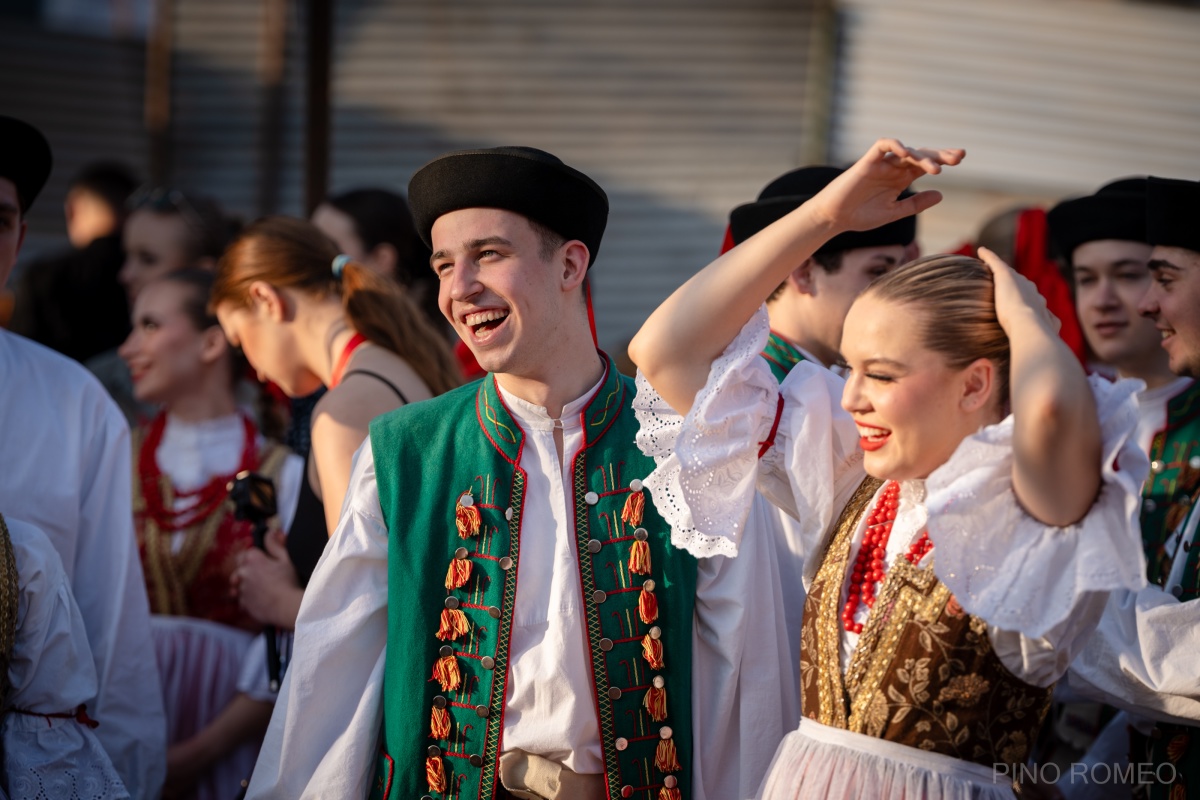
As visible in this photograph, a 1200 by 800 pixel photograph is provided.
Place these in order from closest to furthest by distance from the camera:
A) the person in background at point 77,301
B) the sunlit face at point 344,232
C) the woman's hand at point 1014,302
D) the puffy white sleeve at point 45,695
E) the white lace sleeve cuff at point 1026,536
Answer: the white lace sleeve cuff at point 1026,536 < the woman's hand at point 1014,302 < the puffy white sleeve at point 45,695 < the sunlit face at point 344,232 < the person in background at point 77,301

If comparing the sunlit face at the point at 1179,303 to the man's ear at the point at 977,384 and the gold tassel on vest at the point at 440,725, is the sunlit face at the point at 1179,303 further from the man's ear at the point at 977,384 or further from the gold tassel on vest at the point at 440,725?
the gold tassel on vest at the point at 440,725

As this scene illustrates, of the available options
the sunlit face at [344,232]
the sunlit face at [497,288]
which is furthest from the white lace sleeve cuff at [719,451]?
the sunlit face at [344,232]

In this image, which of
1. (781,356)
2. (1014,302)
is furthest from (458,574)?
(1014,302)

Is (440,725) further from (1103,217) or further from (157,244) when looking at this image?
(157,244)

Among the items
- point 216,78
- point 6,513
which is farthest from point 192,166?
point 6,513

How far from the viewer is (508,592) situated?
8.68ft

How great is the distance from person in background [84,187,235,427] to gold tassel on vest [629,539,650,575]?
3.41 meters

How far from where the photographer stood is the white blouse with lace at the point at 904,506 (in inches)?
82.0

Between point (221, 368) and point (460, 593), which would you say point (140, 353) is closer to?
point (221, 368)

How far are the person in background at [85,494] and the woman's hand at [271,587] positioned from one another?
31 cm

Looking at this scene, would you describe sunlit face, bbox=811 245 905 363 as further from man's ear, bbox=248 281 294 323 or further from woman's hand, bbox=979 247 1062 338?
man's ear, bbox=248 281 294 323

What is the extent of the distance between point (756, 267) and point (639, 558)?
698mm

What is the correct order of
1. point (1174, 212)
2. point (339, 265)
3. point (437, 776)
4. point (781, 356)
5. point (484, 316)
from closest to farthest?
point (437, 776) → point (484, 316) → point (1174, 212) → point (781, 356) → point (339, 265)

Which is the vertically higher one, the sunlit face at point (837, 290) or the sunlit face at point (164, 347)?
the sunlit face at point (837, 290)
